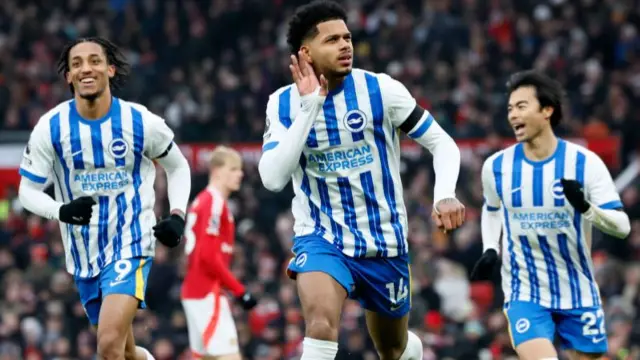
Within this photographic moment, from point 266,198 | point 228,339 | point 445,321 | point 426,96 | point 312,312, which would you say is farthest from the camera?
point 426,96

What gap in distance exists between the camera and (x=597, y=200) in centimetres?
909

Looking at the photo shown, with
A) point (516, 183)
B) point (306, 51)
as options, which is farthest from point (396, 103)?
point (516, 183)

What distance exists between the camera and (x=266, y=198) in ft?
58.3

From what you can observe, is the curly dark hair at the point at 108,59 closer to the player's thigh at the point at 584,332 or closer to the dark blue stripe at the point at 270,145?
the dark blue stripe at the point at 270,145

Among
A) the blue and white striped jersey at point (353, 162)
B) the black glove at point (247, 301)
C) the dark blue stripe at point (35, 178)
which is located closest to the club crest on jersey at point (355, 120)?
the blue and white striped jersey at point (353, 162)

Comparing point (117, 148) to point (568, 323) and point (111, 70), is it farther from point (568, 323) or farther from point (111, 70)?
point (568, 323)

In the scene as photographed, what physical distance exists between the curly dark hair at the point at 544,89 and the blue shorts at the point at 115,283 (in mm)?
2711

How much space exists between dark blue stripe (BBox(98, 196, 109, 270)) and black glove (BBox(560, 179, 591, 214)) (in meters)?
2.81

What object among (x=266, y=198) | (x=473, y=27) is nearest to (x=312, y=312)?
(x=266, y=198)

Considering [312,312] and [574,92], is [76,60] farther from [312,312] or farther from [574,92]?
[574,92]

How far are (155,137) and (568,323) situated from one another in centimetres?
288

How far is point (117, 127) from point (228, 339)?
3945mm

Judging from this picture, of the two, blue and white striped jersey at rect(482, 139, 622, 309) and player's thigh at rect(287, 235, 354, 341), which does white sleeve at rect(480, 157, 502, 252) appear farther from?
player's thigh at rect(287, 235, 354, 341)

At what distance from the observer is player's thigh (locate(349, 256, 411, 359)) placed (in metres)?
8.09
